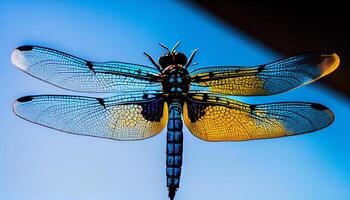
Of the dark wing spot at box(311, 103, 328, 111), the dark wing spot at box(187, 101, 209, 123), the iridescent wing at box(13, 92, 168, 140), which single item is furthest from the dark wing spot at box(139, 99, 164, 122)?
the dark wing spot at box(311, 103, 328, 111)

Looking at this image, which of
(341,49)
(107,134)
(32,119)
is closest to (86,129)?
(107,134)

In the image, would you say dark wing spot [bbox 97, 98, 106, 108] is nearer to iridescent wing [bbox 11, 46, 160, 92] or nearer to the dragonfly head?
iridescent wing [bbox 11, 46, 160, 92]

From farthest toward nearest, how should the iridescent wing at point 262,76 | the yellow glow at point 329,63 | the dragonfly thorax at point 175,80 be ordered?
the dragonfly thorax at point 175,80, the iridescent wing at point 262,76, the yellow glow at point 329,63

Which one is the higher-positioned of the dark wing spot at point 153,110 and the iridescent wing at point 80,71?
the iridescent wing at point 80,71

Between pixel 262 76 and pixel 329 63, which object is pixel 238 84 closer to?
pixel 262 76

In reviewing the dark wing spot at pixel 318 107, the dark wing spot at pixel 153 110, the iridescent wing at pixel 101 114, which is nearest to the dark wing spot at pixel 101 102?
the iridescent wing at pixel 101 114

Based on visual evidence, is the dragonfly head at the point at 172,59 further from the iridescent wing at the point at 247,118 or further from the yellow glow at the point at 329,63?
the yellow glow at the point at 329,63

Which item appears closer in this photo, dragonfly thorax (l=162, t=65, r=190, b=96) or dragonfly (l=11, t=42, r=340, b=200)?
dragonfly (l=11, t=42, r=340, b=200)

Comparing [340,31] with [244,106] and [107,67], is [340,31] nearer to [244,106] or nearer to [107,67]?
[244,106]
